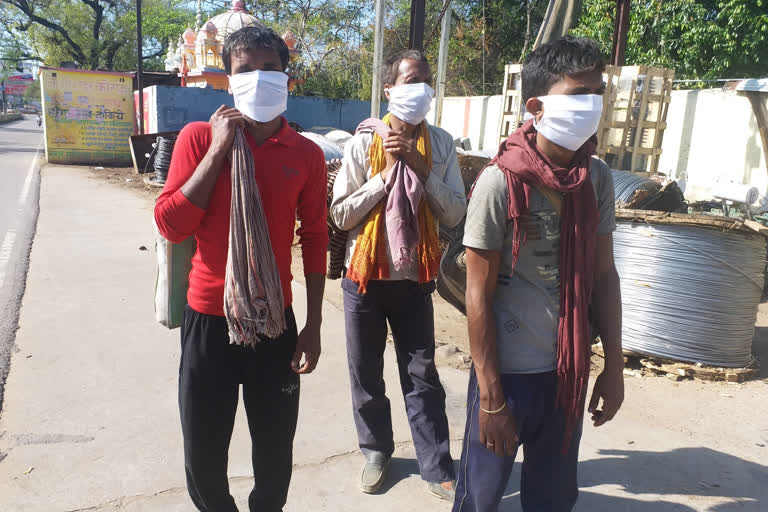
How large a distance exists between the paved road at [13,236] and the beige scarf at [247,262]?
2511 millimetres

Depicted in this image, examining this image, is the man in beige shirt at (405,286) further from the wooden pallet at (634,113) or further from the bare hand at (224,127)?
the wooden pallet at (634,113)

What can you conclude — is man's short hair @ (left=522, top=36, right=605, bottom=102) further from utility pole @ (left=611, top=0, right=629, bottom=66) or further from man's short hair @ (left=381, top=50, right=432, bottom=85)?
utility pole @ (left=611, top=0, right=629, bottom=66)

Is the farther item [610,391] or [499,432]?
[610,391]

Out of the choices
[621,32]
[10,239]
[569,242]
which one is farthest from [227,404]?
[621,32]

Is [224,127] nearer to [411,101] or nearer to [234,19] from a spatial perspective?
[411,101]

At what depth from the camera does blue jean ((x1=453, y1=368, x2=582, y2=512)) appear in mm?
1807

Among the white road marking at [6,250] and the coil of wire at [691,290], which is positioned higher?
the coil of wire at [691,290]

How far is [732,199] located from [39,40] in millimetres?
42670

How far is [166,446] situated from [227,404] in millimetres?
1325

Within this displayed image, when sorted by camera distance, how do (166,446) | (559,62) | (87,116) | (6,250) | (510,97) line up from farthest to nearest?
(87,116)
(510,97)
(6,250)
(166,446)
(559,62)

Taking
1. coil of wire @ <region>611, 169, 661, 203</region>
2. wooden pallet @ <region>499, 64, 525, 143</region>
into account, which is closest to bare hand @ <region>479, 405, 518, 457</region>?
coil of wire @ <region>611, 169, 661, 203</region>

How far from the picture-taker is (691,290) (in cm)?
401

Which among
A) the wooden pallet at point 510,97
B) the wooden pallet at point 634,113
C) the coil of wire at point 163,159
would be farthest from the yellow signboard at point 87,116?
the wooden pallet at point 634,113

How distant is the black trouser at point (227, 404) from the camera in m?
1.92
